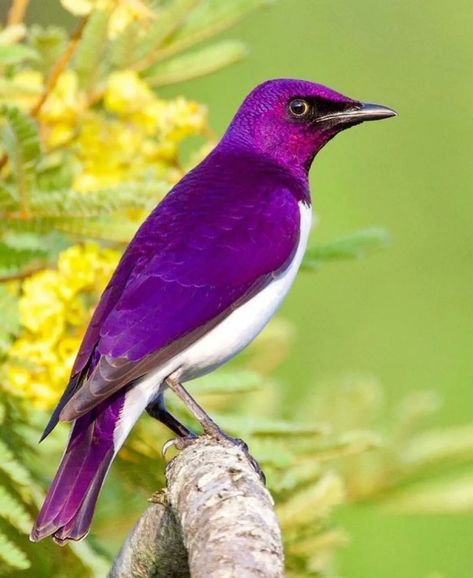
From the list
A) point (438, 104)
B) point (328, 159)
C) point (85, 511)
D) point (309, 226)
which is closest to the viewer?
point (85, 511)

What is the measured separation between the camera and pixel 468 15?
9711 millimetres

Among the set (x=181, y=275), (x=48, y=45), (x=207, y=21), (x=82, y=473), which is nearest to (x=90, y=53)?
(x=48, y=45)

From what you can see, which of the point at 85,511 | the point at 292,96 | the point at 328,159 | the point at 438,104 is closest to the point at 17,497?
the point at 85,511

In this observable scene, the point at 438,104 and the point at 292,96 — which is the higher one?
the point at 438,104

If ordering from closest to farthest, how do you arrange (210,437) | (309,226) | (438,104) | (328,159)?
(210,437), (309,226), (328,159), (438,104)

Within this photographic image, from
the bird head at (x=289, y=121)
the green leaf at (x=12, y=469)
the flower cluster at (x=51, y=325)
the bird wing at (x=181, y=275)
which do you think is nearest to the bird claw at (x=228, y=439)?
the bird wing at (x=181, y=275)

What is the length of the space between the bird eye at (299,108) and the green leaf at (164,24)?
0.58m

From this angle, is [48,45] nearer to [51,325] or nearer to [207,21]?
[207,21]

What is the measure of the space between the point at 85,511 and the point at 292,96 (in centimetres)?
173

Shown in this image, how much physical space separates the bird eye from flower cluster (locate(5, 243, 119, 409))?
41.6 inches

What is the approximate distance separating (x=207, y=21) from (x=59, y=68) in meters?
0.55

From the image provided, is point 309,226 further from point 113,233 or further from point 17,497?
point 17,497

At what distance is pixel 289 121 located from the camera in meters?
4.48

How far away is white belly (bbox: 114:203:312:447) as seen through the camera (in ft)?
11.8
